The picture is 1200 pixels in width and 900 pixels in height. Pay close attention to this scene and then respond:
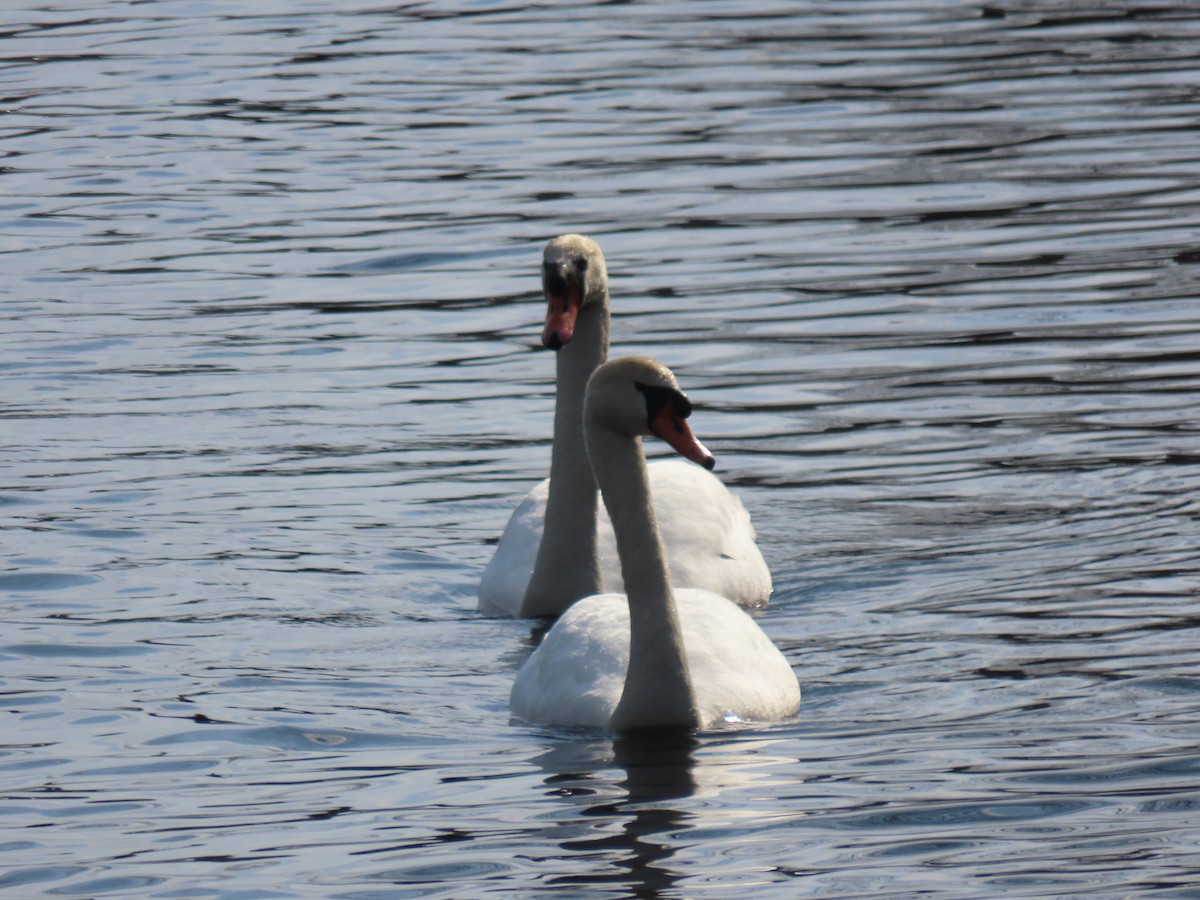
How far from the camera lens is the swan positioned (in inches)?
409

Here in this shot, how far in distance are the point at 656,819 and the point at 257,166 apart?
1491cm

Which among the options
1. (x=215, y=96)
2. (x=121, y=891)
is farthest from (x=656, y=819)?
(x=215, y=96)

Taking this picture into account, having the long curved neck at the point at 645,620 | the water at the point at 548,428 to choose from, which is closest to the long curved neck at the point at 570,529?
the water at the point at 548,428

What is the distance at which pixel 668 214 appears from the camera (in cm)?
1878

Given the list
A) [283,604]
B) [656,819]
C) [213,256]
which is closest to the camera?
[656,819]

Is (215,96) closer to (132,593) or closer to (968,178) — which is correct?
(968,178)

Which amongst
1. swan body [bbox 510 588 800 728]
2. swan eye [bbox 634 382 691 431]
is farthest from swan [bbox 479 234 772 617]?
swan eye [bbox 634 382 691 431]

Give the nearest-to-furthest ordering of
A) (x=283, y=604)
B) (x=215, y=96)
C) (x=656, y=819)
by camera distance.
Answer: (x=656, y=819), (x=283, y=604), (x=215, y=96)

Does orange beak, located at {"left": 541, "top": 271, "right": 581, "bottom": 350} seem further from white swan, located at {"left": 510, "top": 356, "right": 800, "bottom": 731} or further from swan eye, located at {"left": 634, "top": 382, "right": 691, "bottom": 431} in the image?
swan eye, located at {"left": 634, "top": 382, "right": 691, "bottom": 431}

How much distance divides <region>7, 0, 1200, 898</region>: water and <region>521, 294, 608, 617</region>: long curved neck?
0.89 ft

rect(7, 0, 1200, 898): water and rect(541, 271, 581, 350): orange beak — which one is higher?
rect(541, 271, 581, 350): orange beak

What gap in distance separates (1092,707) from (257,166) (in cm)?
1434

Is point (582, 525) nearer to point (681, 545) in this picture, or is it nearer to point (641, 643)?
point (681, 545)

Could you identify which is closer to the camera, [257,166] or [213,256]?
[213,256]
